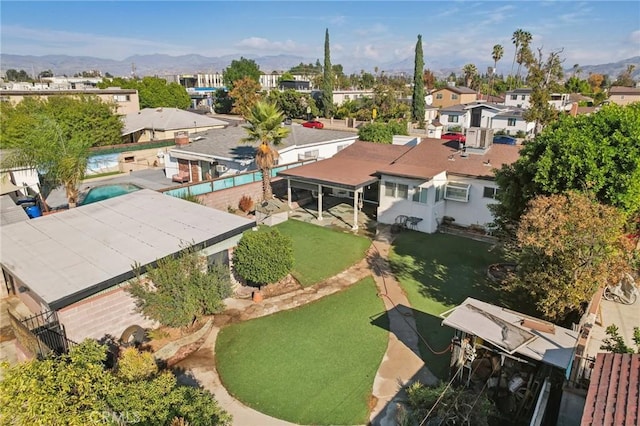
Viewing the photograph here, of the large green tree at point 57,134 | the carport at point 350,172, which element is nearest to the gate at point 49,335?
the large green tree at point 57,134

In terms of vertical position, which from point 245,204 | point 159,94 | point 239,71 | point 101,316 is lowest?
point 101,316

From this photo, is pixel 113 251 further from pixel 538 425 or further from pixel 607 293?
pixel 607 293

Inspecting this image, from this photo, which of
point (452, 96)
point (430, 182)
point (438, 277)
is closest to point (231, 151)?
point (430, 182)

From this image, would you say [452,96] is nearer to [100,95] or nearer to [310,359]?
[100,95]

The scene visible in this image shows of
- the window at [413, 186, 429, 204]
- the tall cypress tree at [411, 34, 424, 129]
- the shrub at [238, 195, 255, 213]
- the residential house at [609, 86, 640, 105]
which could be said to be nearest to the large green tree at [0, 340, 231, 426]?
the shrub at [238, 195, 255, 213]

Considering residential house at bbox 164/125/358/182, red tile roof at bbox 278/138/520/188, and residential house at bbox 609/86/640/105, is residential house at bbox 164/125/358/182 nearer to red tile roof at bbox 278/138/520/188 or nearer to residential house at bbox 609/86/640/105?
red tile roof at bbox 278/138/520/188
